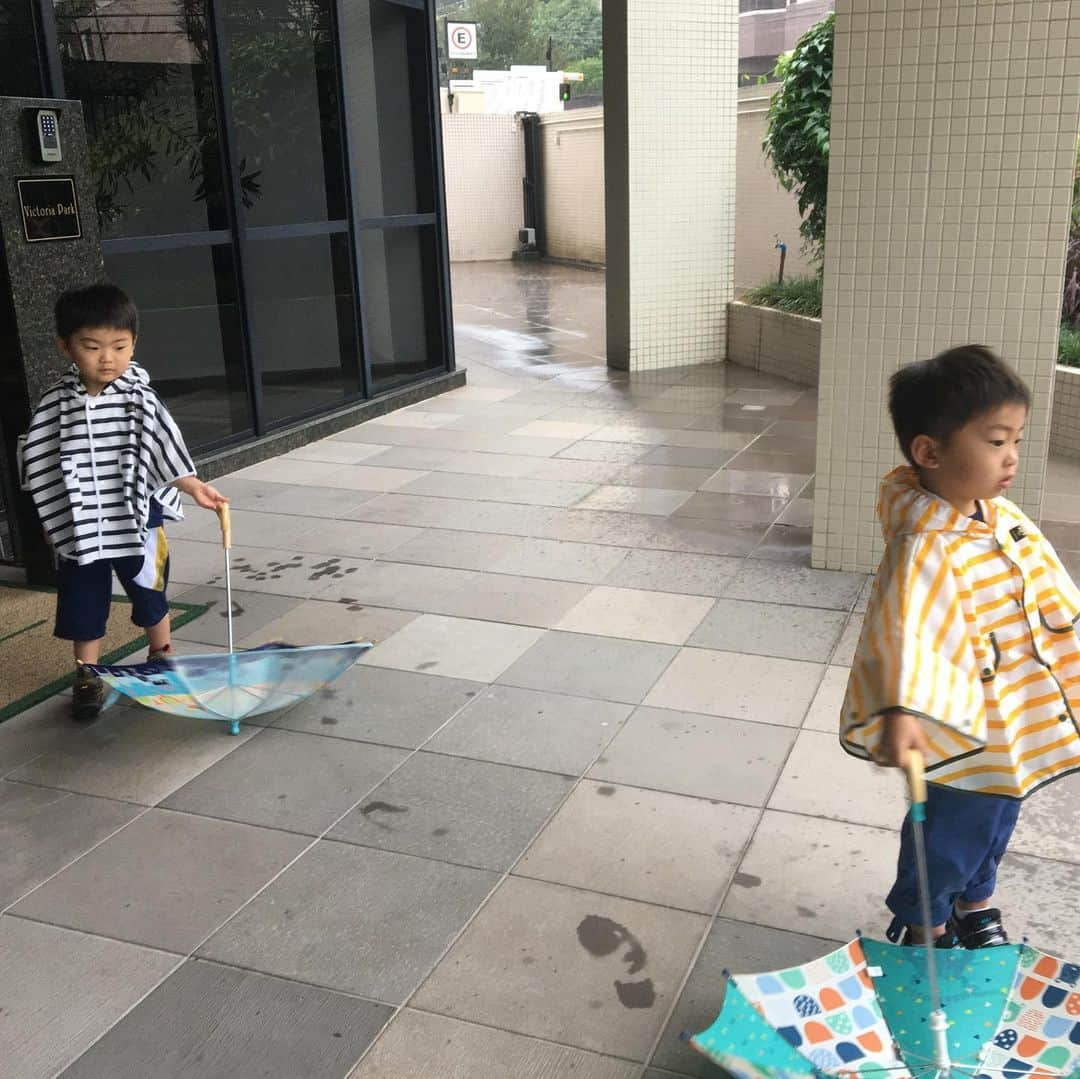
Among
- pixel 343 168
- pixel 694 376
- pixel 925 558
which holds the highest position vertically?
pixel 343 168

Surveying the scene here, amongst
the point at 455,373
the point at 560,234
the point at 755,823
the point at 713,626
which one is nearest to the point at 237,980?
the point at 755,823

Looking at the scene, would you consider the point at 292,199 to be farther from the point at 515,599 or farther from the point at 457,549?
the point at 515,599

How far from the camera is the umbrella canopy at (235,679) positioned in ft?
11.6

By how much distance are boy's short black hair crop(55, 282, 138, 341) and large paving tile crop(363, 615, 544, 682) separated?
4.87ft

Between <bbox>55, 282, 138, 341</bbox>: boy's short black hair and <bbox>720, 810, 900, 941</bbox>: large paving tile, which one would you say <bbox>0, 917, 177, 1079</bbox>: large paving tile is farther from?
<bbox>55, 282, 138, 341</bbox>: boy's short black hair

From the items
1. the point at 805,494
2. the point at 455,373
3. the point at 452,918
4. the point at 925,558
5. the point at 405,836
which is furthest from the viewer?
the point at 455,373

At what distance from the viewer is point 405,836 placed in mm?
3150

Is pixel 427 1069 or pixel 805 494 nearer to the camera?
pixel 427 1069

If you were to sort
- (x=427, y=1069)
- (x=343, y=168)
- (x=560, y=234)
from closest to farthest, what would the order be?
1. (x=427, y=1069)
2. (x=343, y=168)
3. (x=560, y=234)

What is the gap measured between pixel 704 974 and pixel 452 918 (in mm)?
611

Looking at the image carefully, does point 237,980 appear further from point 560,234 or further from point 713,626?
point 560,234

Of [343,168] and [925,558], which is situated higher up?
[343,168]

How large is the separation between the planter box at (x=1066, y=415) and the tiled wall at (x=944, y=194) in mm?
2632

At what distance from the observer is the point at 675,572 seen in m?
5.21
